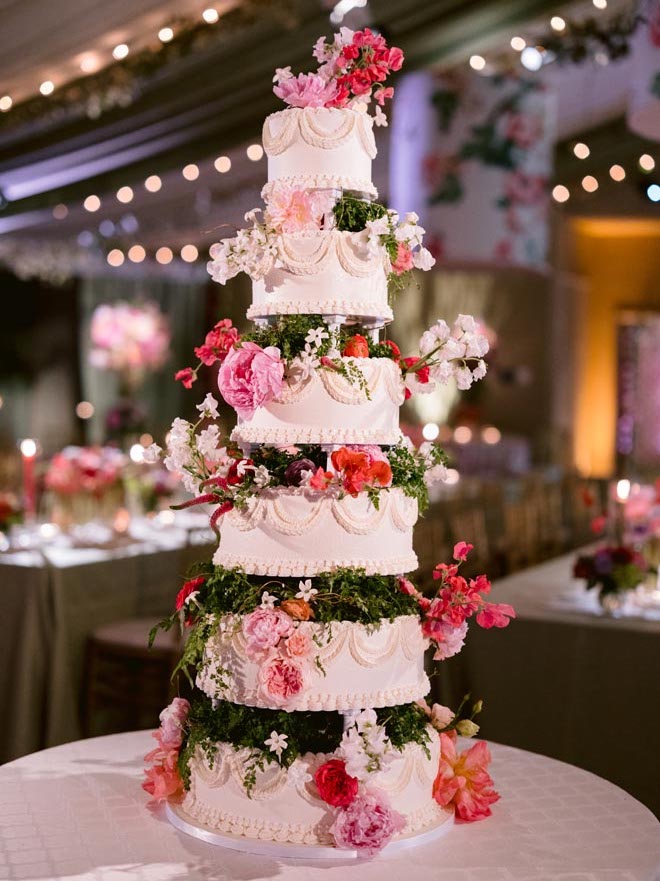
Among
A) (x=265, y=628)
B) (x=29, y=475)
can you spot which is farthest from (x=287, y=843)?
(x=29, y=475)

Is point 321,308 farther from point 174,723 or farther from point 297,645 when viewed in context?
point 174,723

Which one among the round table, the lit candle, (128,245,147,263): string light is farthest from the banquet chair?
(128,245,147,263): string light

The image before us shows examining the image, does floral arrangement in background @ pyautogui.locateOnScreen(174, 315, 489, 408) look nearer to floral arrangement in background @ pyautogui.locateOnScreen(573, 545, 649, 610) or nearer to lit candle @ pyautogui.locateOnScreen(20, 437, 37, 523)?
floral arrangement in background @ pyautogui.locateOnScreen(573, 545, 649, 610)

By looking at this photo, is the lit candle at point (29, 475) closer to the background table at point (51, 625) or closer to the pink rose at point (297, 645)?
the background table at point (51, 625)

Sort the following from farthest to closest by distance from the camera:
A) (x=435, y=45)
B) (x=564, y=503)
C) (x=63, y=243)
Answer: (x=63, y=243) < (x=564, y=503) < (x=435, y=45)

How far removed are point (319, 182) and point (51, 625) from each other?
9.89 feet

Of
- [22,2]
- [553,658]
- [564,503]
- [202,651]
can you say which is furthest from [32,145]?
[202,651]

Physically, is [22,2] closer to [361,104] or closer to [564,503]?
[361,104]

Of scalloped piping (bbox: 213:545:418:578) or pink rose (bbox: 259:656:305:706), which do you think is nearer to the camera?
pink rose (bbox: 259:656:305:706)

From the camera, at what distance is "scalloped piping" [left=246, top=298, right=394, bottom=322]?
2.87 m

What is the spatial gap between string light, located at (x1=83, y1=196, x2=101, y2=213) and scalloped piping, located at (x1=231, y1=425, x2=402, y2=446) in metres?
8.80

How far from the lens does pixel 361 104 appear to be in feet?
9.76

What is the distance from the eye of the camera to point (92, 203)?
11742mm

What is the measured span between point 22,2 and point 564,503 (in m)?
5.57
